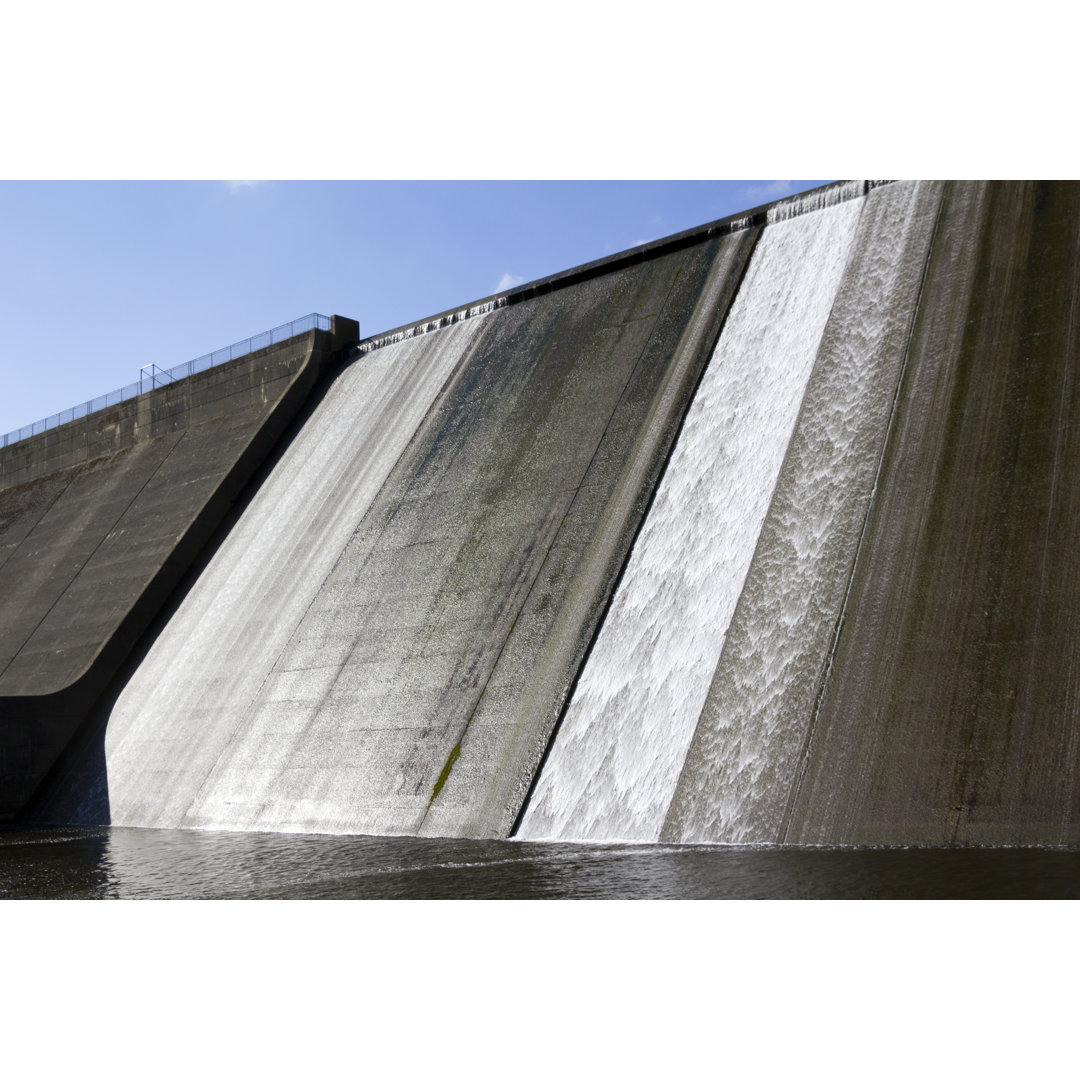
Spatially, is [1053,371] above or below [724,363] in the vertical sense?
below

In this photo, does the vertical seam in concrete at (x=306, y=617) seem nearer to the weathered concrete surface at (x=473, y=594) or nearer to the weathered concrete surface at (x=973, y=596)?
the weathered concrete surface at (x=473, y=594)

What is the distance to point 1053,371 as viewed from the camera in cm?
936

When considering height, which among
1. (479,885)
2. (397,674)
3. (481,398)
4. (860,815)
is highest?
(481,398)

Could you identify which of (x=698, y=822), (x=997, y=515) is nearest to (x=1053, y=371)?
(x=997, y=515)

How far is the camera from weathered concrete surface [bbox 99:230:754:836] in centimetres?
1052

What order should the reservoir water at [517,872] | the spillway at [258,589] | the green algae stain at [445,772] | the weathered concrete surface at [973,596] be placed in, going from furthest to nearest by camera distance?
the spillway at [258,589], the green algae stain at [445,772], the weathered concrete surface at [973,596], the reservoir water at [517,872]

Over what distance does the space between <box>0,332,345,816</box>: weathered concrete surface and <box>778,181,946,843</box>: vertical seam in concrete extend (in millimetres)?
11102

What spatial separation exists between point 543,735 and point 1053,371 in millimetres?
5109

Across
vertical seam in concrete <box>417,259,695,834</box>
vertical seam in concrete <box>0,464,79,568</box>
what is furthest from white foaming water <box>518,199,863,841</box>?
vertical seam in concrete <box>0,464,79,568</box>

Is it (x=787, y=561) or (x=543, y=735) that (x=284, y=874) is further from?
(x=787, y=561)

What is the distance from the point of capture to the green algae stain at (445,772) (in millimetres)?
10184

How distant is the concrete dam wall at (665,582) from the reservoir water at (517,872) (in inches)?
21.2

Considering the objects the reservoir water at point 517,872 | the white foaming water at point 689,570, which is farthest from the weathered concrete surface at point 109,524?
the white foaming water at point 689,570

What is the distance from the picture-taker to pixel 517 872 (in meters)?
7.24
